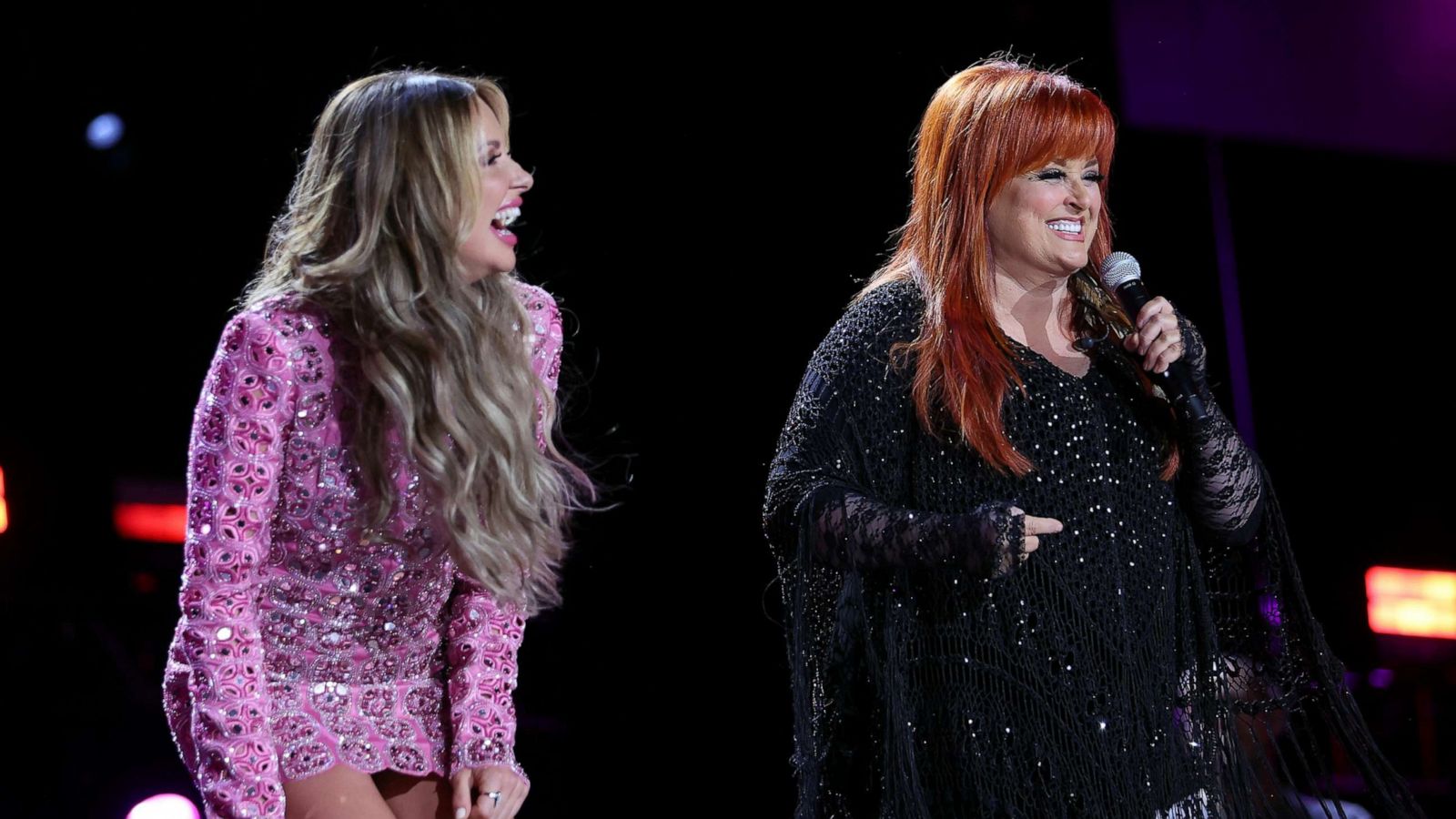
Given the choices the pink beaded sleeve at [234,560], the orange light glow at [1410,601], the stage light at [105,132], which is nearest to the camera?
the pink beaded sleeve at [234,560]

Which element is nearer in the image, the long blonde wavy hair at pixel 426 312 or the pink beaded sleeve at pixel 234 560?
the pink beaded sleeve at pixel 234 560

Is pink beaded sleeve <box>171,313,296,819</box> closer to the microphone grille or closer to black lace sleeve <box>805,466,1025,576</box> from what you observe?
black lace sleeve <box>805,466,1025,576</box>

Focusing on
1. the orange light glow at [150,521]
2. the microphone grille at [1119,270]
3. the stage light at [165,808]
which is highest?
the microphone grille at [1119,270]

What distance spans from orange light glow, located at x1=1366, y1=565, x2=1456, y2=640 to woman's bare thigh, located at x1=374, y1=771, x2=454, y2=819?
3.40 metres

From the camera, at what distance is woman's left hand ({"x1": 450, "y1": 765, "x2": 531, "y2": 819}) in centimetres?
172

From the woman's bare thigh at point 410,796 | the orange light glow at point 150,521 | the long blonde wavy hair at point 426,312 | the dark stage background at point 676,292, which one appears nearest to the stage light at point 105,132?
the dark stage background at point 676,292

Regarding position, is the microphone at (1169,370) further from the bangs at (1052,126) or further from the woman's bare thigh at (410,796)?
the woman's bare thigh at (410,796)

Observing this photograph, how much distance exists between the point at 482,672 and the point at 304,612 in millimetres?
230

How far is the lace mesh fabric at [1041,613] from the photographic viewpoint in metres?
1.82

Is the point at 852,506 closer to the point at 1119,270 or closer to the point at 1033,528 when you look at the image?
the point at 1033,528

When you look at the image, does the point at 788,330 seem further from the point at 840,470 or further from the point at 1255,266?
the point at 840,470

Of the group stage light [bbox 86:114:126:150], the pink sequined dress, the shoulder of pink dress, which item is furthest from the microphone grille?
stage light [bbox 86:114:126:150]

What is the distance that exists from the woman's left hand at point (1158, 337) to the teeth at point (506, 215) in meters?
0.83

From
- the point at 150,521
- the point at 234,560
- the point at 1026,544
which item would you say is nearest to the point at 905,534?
the point at 1026,544
